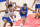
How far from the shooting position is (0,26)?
1.16 meters

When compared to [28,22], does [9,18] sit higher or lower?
higher

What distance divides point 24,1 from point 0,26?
31.9 inches

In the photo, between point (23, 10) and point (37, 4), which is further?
point (37, 4)

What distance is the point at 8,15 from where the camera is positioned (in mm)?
1090

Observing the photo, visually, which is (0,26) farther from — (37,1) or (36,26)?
(37,1)

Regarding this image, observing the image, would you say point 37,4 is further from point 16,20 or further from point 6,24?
point 6,24

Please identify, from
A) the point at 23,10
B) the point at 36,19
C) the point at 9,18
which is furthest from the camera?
the point at 36,19

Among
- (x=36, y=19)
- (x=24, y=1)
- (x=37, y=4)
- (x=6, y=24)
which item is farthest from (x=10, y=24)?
(x=24, y=1)

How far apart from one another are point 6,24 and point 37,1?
67cm

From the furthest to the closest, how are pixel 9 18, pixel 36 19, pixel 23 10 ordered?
pixel 36 19 < pixel 23 10 < pixel 9 18

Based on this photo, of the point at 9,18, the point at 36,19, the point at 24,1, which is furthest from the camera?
the point at 24,1

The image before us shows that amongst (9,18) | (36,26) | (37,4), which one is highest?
(37,4)

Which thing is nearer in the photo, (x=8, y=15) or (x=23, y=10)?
(x=8, y=15)

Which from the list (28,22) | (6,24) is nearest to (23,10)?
(28,22)
